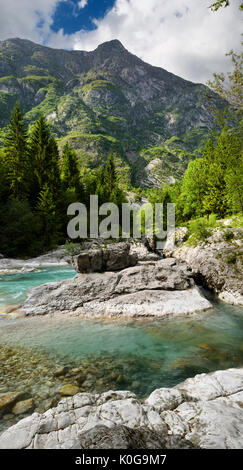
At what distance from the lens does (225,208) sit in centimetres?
3006

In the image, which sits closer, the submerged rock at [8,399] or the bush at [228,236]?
the submerged rock at [8,399]

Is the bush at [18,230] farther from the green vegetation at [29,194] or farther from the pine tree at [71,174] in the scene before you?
the pine tree at [71,174]

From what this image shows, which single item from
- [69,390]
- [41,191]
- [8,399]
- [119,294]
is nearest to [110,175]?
[41,191]

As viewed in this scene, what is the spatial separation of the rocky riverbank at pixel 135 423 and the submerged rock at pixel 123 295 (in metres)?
6.30

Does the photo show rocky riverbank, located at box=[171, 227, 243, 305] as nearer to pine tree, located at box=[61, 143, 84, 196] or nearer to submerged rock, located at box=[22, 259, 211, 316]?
submerged rock, located at box=[22, 259, 211, 316]

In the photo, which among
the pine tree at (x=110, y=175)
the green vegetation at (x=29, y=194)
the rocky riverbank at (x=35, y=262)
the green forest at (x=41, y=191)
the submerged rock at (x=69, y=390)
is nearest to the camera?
the submerged rock at (x=69, y=390)

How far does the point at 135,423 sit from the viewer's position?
12.3ft

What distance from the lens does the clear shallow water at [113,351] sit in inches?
229

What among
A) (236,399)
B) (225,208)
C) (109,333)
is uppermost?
(225,208)

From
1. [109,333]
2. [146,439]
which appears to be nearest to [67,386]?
[146,439]

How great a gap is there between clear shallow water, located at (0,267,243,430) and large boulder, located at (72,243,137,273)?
150 inches

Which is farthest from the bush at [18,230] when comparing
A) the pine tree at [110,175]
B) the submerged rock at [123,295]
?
the pine tree at [110,175]

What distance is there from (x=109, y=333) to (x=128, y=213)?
60.6 meters
